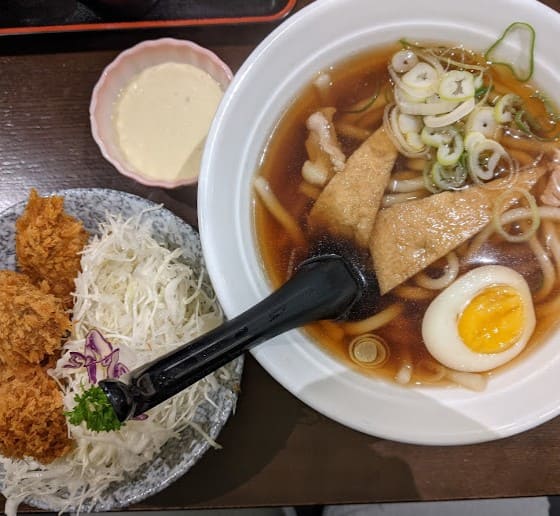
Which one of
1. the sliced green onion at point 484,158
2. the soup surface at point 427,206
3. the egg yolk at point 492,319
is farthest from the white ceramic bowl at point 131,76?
the egg yolk at point 492,319

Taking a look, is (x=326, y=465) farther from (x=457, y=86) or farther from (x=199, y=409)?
(x=457, y=86)

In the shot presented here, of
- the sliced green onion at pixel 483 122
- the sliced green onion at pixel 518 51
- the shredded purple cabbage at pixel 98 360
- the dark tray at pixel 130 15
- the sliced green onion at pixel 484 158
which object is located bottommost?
the shredded purple cabbage at pixel 98 360

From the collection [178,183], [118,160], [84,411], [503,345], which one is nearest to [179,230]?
[178,183]

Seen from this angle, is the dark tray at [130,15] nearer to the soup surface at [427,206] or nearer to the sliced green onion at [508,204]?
the soup surface at [427,206]

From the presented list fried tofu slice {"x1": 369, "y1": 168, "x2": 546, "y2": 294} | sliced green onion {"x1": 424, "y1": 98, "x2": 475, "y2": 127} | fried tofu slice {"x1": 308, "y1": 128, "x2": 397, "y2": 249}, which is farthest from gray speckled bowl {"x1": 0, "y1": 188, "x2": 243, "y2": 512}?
sliced green onion {"x1": 424, "y1": 98, "x2": 475, "y2": 127}

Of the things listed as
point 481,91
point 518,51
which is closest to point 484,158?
point 481,91
